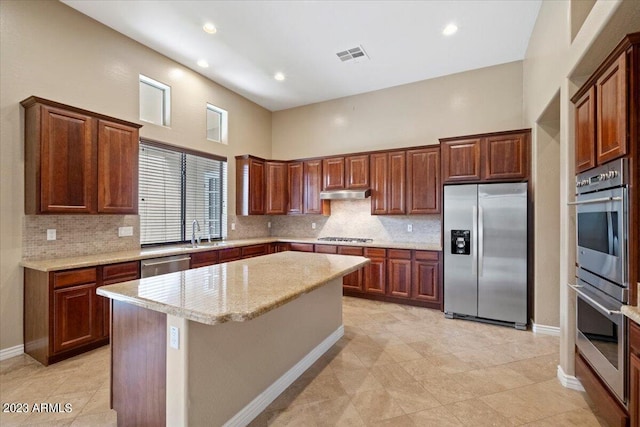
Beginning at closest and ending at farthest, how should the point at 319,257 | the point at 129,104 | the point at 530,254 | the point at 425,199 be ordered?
the point at 319,257 → the point at 530,254 → the point at 129,104 → the point at 425,199

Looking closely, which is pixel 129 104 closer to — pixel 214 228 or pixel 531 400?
pixel 214 228

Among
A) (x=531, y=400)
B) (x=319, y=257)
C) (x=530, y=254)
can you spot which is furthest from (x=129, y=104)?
(x=530, y=254)

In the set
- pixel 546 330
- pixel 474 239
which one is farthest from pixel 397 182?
pixel 546 330

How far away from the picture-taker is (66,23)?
10.4ft

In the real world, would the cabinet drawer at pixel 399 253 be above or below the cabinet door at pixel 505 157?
below

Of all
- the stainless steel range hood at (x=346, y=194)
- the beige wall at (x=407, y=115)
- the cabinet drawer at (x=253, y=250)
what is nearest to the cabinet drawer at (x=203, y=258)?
the cabinet drawer at (x=253, y=250)

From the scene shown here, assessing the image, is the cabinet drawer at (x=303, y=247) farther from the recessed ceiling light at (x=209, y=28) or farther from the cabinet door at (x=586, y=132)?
the cabinet door at (x=586, y=132)

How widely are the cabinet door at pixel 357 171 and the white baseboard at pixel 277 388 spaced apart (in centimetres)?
277

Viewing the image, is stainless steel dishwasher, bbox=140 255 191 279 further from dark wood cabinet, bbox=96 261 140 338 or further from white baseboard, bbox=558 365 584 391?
white baseboard, bbox=558 365 584 391

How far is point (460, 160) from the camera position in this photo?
3.90 meters

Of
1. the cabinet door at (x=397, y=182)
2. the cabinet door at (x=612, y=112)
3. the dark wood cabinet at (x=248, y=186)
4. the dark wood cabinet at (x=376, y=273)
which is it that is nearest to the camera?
the cabinet door at (x=612, y=112)

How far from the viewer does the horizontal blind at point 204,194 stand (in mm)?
4691

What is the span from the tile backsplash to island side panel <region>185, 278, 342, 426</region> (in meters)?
2.61

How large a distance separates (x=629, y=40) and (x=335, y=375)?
2951mm
